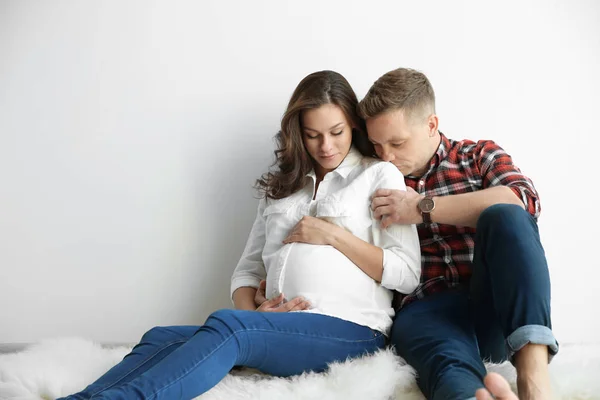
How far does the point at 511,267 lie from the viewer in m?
1.38

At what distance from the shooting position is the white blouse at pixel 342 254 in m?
1.68

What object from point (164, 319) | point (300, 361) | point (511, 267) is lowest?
point (164, 319)

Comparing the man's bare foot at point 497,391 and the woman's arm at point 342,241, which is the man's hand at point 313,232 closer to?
the woman's arm at point 342,241

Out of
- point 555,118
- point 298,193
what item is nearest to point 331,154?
point 298,193

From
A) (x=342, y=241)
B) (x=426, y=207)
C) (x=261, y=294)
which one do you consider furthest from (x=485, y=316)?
(x=261, y=294)

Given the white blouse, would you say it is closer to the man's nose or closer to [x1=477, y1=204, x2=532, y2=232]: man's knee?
the man's nose

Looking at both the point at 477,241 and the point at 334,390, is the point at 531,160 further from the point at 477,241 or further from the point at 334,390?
the point at 334,390

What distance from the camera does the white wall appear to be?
7.02 ft

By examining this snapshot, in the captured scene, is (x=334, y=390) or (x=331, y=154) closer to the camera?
(x=334, y=390)

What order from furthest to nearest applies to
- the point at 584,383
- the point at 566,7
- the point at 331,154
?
the point at 566,7, the point at 331,154, the point at 584,383

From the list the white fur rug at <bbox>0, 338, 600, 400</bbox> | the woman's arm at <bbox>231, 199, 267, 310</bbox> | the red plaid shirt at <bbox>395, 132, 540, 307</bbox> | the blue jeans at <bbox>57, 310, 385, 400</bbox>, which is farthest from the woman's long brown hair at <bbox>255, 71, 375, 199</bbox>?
the white fur rug at <bbox>0, 338, 600, 400</bbox>

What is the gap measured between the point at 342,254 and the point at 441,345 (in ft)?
1.29

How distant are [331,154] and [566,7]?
3.28 ft

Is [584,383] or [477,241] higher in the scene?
[477,241]
